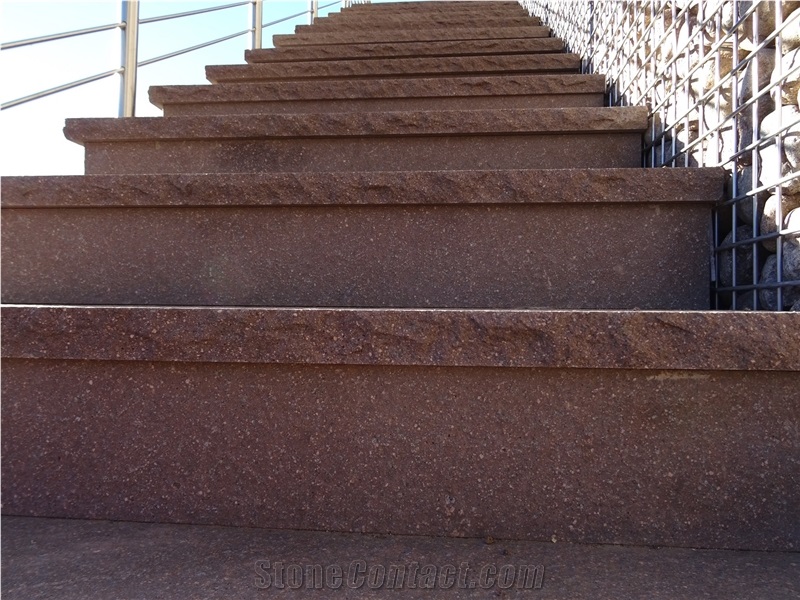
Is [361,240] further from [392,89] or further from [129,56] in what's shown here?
[129,56]

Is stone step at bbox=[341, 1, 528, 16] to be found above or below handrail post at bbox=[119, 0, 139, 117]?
above

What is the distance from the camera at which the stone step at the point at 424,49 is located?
176cm

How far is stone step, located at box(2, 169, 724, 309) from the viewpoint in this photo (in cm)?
81

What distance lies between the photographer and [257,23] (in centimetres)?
224

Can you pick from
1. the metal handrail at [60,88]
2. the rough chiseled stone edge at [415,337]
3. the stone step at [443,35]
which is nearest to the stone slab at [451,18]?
the stone step at [443,35]

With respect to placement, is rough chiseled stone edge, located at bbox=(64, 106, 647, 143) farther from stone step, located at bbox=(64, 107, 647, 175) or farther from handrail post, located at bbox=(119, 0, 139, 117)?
handrail post, located at bbox=(119, 0, 139, 117)

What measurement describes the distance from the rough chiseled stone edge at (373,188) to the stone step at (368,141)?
10.4 inches

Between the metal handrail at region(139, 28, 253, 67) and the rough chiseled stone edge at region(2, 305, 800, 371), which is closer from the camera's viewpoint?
the rough chiseled stone edge at region(2, 305, 800, 371)

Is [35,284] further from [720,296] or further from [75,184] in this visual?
[720,296]

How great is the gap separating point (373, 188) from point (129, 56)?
912 millimetres

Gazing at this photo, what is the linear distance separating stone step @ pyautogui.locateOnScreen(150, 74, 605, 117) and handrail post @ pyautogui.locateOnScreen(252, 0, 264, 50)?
37.6 inches

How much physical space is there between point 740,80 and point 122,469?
2.95ft

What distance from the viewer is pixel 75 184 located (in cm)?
86

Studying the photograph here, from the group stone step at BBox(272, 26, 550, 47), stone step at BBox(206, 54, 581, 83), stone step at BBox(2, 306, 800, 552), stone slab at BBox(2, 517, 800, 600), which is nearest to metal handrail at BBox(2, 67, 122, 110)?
stone step at BBox(206, 54, 581, 83)
